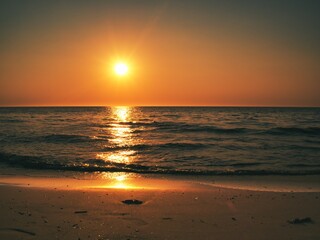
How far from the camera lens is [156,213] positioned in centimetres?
698

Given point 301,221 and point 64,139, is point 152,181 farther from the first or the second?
point 64,139

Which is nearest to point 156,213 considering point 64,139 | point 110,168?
point 110,168

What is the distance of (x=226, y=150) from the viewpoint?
65.4ft

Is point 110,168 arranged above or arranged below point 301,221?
below

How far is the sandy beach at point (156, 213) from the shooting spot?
5711 millimetres

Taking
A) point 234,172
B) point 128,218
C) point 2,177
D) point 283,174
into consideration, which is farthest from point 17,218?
point 283,174

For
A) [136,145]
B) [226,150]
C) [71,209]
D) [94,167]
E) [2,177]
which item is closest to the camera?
[71,209]

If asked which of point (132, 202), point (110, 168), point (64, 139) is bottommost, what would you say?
point (110, 168)

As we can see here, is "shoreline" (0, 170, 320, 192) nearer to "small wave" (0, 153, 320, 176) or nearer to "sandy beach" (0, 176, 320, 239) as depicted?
"sandy beach" (0, 176, 320, 239)

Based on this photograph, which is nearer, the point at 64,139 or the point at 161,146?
the point at 161,146

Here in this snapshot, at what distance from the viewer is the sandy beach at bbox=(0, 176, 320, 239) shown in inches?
225

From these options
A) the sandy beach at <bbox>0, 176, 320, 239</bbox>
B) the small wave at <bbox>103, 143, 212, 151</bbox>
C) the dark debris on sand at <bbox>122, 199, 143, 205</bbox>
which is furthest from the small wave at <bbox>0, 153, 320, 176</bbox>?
the dark debris on sand at <bbox>122, 199, 143, 205</bbox>

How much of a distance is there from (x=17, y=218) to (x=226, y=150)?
15125mm

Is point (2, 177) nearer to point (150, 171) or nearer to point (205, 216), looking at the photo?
point (150, 171)
